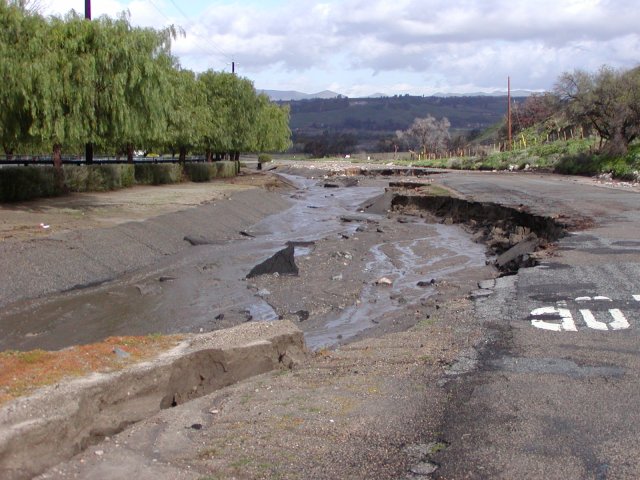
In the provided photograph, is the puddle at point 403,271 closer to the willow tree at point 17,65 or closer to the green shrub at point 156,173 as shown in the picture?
the willow tree at point 17,65

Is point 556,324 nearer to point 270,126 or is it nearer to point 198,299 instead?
point 198,299

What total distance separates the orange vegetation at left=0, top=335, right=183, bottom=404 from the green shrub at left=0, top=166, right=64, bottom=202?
17.5m

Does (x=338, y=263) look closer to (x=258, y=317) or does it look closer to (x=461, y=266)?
(x=461, y=266)

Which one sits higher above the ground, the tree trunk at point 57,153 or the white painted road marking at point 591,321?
the tree trunk at point 57,153

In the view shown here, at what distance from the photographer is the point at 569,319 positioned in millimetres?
9750

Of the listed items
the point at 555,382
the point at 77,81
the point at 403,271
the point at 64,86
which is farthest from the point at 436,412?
the point at 77,81

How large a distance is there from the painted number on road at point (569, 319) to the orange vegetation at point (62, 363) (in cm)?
468

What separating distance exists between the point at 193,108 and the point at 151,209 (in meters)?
18.3

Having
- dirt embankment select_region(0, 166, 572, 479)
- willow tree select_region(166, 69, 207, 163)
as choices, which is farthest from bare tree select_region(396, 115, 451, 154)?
dirt embankment select_region(0, 166, 572, 479)

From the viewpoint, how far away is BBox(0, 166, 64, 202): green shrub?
23.1 m

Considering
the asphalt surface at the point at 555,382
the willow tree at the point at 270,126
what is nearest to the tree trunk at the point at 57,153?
the asphalt surface at the point at 555,382

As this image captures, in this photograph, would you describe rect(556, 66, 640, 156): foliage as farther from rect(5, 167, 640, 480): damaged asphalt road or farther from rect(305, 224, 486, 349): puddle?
rect(5, 167, 640, 480): damaged asphalt road

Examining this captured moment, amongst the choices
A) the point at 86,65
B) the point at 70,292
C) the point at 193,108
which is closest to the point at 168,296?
the point at 70,292

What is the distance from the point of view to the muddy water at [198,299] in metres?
12.0
